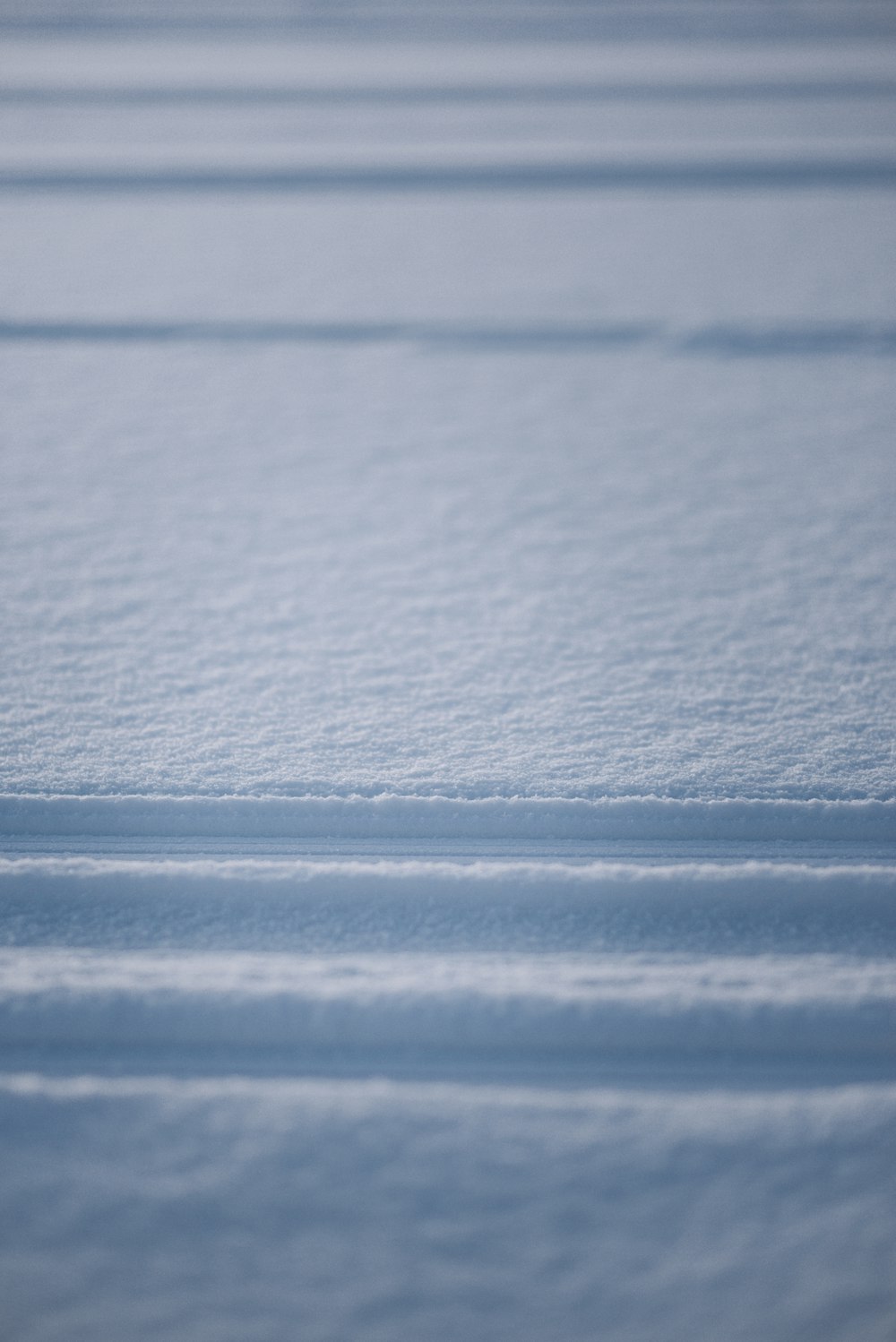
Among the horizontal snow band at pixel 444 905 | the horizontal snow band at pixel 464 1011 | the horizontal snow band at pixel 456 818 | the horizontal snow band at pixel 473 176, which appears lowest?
the horizontal snow band at pixel 464 1011

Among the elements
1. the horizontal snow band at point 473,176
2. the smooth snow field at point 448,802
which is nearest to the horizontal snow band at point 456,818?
the smooth snow field at point 448,802

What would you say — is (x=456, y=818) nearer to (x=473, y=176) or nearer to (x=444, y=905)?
(x=444, y=905)

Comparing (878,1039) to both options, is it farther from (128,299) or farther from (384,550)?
(128,299)

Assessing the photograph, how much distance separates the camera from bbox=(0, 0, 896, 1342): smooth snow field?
0.34 m

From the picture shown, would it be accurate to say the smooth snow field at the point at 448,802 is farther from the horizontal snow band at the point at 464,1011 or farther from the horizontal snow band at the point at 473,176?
the horizontal snow band at the point at 473,176

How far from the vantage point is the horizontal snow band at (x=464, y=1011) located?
0.39 m

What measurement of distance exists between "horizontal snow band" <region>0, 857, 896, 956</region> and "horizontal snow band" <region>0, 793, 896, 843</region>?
27 millimetres

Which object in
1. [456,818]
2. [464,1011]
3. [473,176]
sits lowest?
[464,1011]

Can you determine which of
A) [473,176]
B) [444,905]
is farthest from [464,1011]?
[473,176]

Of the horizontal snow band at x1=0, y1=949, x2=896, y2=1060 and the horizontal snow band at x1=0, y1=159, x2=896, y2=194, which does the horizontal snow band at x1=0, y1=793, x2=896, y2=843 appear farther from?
the horizontal snow band at x1=0, y1=159, x2=896, y2=194

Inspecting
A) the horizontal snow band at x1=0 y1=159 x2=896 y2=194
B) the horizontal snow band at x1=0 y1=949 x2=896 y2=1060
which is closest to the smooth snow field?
the horizontal snow band at x1=0 y1=949 x2=896 y2=1060

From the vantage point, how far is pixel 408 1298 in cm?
32

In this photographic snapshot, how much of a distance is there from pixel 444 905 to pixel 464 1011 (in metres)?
0.07

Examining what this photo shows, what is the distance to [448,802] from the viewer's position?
497mm
